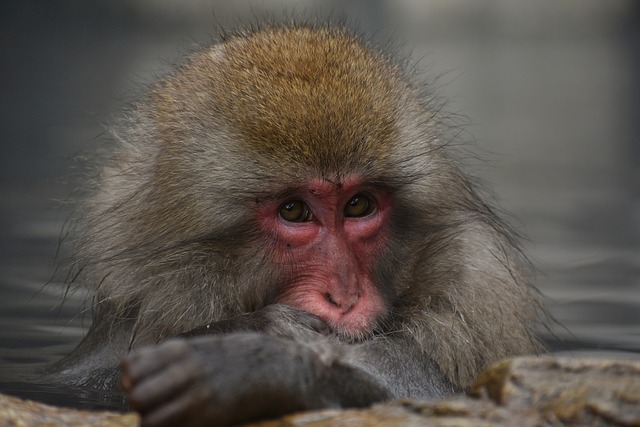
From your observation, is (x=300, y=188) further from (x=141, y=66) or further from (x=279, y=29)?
(x=141, y=66)

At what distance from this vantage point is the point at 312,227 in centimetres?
522

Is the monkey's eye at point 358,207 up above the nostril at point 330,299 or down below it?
above

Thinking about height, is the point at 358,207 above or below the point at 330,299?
above

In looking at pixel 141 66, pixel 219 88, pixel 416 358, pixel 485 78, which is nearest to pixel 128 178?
pixel 219 88

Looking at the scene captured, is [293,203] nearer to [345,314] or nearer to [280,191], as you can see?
[280,191]

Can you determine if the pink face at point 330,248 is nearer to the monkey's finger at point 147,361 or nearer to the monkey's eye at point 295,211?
the monkey's eye at point 295,211

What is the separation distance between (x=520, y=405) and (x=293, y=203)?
1.98 meters

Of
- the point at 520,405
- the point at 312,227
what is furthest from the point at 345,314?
the point at 520,405

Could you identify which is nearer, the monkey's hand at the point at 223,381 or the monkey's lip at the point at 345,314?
the monkey's hand at the point at 223,381

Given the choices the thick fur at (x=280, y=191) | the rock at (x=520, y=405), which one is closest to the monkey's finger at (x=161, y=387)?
the rock at (x=520, y=405)

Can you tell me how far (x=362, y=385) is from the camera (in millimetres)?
4289

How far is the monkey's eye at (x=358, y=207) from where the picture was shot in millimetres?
5301

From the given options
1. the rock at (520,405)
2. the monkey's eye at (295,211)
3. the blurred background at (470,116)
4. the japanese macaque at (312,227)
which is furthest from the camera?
the blurred background at (470,116)

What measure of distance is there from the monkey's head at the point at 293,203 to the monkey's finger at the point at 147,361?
1.53m
